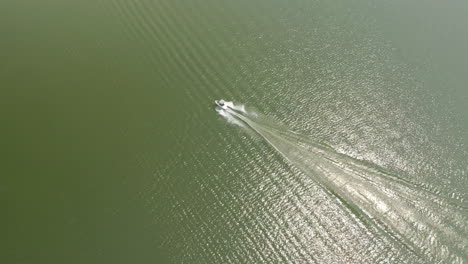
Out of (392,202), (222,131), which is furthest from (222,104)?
(392,202)

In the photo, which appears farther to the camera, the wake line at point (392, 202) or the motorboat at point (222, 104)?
the motorboat at point (222, 104)

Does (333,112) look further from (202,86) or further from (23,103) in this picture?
(23,103)

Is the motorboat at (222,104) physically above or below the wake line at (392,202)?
above

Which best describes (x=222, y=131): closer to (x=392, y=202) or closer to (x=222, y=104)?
(x=222, y=104)

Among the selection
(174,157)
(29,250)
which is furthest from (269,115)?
(29,250)

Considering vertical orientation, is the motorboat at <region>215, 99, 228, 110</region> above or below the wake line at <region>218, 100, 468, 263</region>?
above

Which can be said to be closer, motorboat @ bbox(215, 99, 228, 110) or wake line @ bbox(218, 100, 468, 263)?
wake line @ bbox(218, 100, 468, 263)
